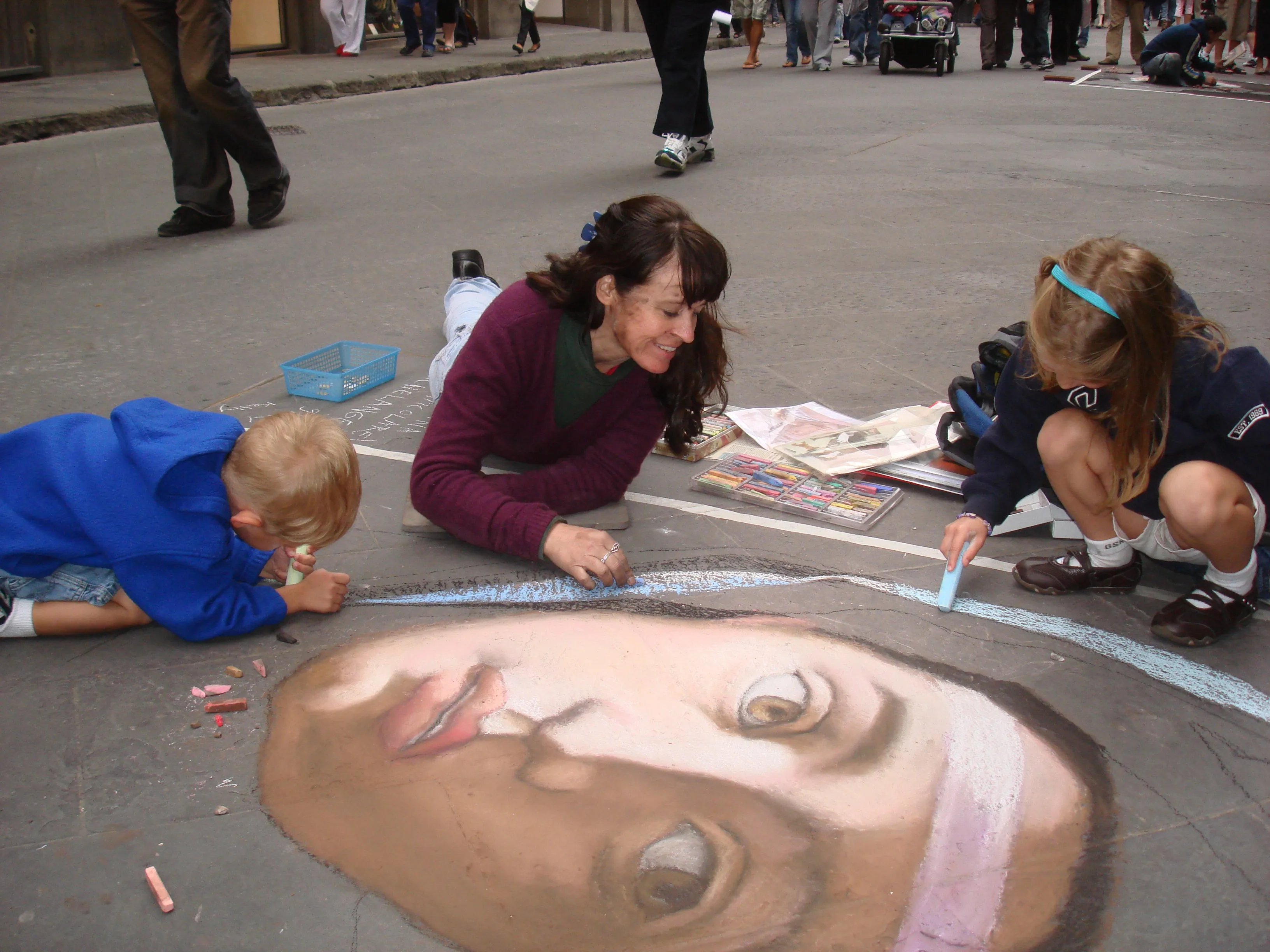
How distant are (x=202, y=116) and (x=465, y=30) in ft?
28.1

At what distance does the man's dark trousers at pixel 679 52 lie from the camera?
5398 mm

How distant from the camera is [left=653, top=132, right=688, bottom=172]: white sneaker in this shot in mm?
5781

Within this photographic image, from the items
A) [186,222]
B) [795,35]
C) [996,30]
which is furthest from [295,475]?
[996,30]

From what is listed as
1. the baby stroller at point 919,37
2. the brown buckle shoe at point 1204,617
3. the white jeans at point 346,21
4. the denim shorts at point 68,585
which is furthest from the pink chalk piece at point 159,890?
the white jeans at point 346,21

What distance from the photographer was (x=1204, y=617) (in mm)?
2113

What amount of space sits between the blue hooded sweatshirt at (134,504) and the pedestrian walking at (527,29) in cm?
1011

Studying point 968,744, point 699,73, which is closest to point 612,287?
point 968,744

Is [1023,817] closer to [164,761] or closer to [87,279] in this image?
[164,761]

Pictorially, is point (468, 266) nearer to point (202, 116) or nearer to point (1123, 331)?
point (202, 116)

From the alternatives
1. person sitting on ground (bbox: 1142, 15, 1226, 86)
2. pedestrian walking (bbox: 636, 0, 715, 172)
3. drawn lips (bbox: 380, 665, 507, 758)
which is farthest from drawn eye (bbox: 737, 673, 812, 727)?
person sitting on ground (bbox: 1142, 15, 1226, 86)

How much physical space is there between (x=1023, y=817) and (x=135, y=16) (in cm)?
432

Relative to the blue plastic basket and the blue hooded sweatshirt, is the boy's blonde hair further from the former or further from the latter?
the blue plastic basket

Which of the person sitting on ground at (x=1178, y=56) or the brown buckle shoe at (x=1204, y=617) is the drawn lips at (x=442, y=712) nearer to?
the brown buckle shoe at (x=1204, y=617)

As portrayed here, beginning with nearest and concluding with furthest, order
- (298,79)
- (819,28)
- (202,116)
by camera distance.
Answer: (202,116) → (298,79) → (819,28)
